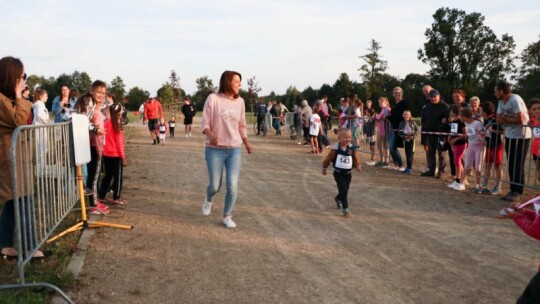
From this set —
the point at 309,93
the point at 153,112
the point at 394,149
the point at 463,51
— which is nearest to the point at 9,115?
the point at 394,149

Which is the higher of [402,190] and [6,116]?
[6,116]

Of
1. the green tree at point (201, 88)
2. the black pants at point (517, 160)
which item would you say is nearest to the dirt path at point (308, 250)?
the black pants at point (517, 160)

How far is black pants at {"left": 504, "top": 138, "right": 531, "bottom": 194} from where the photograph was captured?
8445mm

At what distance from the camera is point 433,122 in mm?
10953

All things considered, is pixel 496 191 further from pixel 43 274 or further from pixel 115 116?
pixel 43 274

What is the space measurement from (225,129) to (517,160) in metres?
5.67

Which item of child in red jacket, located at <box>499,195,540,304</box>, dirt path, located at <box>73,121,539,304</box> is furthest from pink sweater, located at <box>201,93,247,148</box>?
child in red jacket, located at <box>499,195,540,304</box>

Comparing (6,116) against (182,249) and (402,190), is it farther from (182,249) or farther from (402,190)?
(402,190)

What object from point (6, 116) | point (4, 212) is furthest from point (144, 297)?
point (6, 116)

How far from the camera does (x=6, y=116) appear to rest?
452 centimetres

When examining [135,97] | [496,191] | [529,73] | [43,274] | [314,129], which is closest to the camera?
[43,274]

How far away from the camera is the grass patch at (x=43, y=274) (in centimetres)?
392

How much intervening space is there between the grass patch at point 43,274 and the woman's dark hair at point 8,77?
1.72 meters

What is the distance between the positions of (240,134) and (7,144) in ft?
9.54
